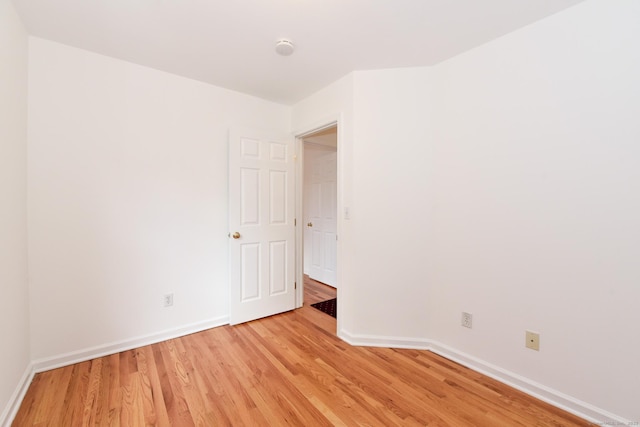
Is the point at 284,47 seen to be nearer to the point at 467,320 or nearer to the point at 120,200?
the point at 120,200

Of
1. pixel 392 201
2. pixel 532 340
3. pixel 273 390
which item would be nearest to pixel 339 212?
pixel 392 201

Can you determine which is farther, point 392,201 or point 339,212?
point 339,212

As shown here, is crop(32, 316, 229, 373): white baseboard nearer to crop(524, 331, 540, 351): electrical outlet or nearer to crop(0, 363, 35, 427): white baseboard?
crop(0, 363, 35, 427): white baseboard

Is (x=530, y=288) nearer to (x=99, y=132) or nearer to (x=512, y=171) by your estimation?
(x=512, y=171)

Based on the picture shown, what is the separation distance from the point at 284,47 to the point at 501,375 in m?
2.83

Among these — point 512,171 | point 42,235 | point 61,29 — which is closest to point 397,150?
point 512,171

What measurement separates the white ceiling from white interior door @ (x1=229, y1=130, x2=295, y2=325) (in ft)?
2.56

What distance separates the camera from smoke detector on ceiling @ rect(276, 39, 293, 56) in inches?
73.8

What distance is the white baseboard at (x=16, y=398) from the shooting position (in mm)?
1396

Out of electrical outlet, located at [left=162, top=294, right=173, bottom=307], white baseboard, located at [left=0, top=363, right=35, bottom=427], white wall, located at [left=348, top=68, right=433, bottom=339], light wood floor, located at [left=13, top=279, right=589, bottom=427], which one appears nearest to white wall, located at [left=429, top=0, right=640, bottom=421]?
white wall, located at [left=348, top=68, right=433, bottom=339]

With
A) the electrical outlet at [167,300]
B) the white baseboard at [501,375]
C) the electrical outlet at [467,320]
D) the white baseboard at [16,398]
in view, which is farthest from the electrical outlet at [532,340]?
the white baseboard at [16,398]

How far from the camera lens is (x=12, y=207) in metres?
1.57

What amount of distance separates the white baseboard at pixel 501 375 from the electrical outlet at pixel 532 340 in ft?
0.73

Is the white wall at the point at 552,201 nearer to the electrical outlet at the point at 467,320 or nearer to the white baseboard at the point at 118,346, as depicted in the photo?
the electrical outlet at the point at 467,320
